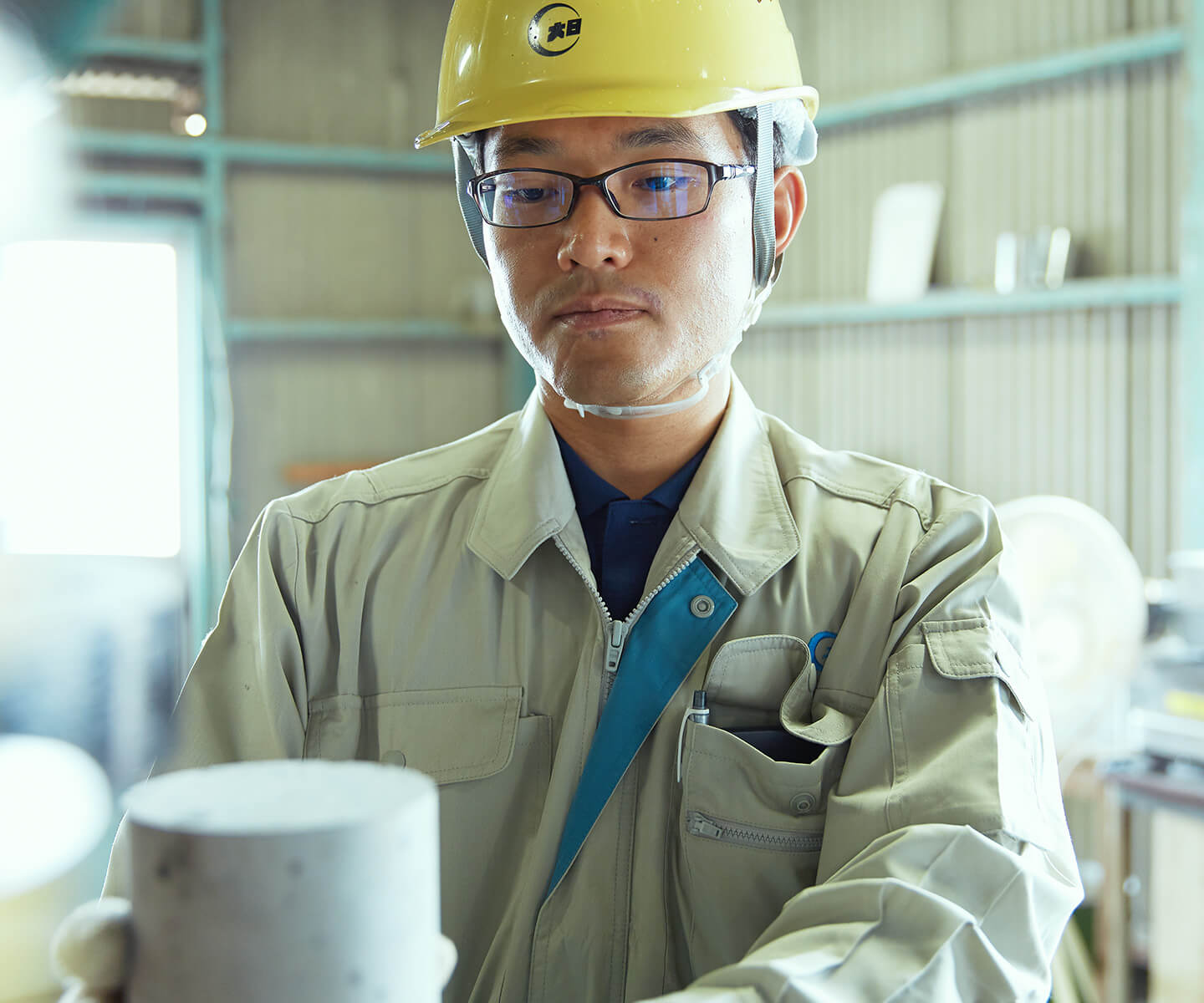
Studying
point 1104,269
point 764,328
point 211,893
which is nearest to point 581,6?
point 211,893

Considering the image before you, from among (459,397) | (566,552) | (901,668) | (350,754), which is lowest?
(350,754)

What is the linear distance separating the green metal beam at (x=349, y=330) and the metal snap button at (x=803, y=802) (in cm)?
534

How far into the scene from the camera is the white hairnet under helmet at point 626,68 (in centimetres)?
145

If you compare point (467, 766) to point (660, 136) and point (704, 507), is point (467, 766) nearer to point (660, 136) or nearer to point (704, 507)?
point (704, 507)

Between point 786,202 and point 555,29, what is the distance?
43cm

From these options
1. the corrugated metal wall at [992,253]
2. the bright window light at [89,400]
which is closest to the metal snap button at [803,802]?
the corrugated metal wall at [992,253]

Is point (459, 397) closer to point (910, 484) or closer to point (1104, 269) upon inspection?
point (1104, 269)

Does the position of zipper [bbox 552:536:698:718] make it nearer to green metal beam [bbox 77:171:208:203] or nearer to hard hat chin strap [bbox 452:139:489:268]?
hard hat chin strap [bbox 452:139:489:268]

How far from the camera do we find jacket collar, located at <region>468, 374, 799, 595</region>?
1446 mm

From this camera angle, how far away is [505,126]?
1.50m

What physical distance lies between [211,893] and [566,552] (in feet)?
2.90

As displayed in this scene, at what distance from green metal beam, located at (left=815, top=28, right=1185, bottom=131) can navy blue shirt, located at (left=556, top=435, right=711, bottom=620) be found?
3.18 metres

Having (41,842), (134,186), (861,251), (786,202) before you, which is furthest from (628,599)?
(134,186)

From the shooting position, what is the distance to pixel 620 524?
60.7 inches
